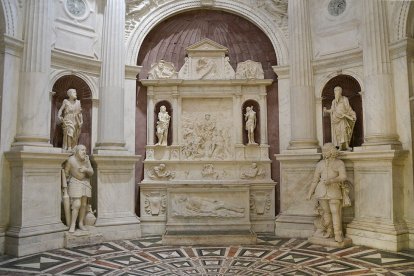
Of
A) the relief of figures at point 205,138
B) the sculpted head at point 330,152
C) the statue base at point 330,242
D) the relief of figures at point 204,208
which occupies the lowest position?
the statue base at point 330,242

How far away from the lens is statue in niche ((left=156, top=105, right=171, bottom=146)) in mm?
10531

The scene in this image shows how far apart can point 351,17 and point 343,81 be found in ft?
5.25

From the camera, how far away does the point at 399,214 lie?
26.5ft

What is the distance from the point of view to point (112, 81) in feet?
31.9

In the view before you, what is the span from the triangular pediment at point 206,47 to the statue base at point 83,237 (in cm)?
557

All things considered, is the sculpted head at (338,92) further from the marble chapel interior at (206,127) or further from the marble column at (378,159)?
the marble column at (378,159)

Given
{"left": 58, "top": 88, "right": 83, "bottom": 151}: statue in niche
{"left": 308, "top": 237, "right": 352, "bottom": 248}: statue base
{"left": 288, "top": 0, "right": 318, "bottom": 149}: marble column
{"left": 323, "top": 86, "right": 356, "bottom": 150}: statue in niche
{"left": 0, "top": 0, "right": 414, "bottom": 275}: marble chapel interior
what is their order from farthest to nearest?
{"left": 288, "top": 0, "right": 318, "bottom": 149}: marble column, {"left": 323, "top": 86, "right": 356, "bottom": 150}: statue in niche, {"left": 58, "top": 88, "right": 83, "bottom": 151}: statue in niche, {"left": 308, "top": 237, "right": 352, "bottom": 248}: statue base, {"left": 0, "top": 0, "right": 414, "bottom": 275}: marble chapel interior

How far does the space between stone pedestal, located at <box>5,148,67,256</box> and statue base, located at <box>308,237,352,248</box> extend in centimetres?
567

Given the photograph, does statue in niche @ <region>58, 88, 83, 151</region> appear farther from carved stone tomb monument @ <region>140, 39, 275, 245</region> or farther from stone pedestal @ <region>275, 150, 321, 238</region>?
stone pedestal @ <region>275, 150, 321, 238</region>

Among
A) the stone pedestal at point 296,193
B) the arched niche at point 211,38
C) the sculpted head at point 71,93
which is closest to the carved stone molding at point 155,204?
the arched niche at point 211,38

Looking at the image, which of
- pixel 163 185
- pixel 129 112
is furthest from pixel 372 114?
pixel 129 112

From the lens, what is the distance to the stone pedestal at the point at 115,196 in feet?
30.1

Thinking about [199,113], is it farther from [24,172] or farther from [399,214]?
[399,214]

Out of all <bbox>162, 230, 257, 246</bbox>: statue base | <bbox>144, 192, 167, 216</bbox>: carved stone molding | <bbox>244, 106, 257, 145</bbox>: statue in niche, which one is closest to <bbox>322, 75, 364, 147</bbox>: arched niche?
<bbox>244, 106, 257, 145</bbox>: statue in niche
